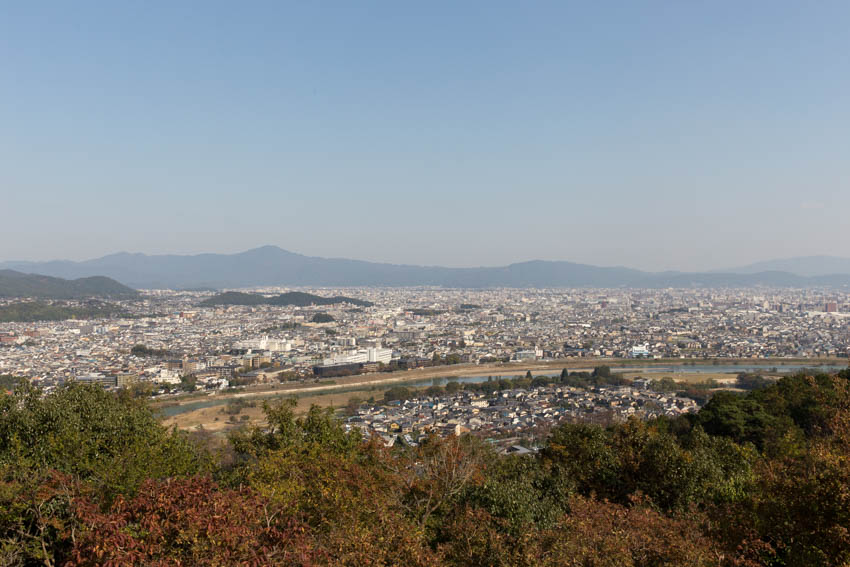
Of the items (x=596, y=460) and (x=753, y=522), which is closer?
(x=753, y=522)

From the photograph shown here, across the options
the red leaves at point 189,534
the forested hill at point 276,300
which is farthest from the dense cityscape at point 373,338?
the red leaves at point 189,534

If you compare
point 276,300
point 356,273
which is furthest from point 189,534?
point 356,273

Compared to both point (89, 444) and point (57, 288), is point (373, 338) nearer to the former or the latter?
point (89, 444)

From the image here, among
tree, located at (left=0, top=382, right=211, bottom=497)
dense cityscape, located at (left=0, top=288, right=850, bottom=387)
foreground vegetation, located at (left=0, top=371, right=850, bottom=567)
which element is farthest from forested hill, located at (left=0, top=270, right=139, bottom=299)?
foreground vegetation, located at (left=0, top=371, right=850, bottom=567)

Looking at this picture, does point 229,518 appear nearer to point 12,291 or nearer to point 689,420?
point 689,420

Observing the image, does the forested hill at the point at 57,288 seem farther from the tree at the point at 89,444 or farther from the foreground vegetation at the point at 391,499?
the foreground vegetation at the point at 391,499

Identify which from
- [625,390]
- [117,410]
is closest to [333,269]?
[625,390]
